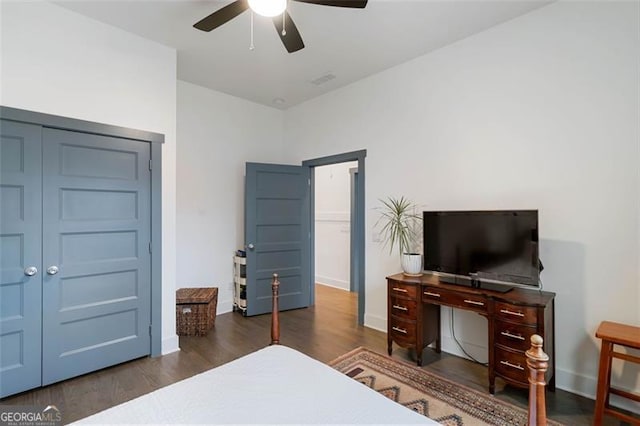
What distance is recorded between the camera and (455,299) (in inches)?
106

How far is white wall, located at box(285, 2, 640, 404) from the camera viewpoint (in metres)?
2.30

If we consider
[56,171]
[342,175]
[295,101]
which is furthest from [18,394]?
[342,175]

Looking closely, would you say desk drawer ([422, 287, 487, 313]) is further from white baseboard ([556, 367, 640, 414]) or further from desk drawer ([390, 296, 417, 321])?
white baseboard ([556, 367, 640, 414])

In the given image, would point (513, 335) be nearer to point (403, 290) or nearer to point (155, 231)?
point (403, 290)

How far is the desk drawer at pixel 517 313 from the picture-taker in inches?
89.0

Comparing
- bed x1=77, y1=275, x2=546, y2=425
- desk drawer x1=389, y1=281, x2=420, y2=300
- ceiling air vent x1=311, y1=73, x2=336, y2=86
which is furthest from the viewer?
ceiling air vent x1=311, y1=73, x2=336, y2=86

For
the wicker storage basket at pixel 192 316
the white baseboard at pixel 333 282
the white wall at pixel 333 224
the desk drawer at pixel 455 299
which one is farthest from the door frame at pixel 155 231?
the white baseboard at pixel 333 282

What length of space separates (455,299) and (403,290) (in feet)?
→ 1.57

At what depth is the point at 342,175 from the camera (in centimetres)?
600

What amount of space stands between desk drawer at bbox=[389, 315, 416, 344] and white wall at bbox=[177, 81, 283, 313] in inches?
97.3

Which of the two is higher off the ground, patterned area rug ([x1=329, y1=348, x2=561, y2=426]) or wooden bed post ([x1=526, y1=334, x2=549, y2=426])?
wooden bed post ([x1=526, y1=334, x2=549, y2=426])

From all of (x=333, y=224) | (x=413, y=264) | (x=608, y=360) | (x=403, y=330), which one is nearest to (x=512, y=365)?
(x=608, y=360)

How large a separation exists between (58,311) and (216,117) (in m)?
2.89

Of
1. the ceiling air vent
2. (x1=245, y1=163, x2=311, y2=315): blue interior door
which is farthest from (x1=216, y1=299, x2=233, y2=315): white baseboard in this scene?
the ceiling air vent
